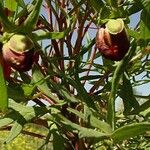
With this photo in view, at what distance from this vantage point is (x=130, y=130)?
0.84 m

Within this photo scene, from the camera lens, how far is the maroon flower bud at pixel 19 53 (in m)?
0.79

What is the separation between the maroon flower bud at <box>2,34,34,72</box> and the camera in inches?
30.9

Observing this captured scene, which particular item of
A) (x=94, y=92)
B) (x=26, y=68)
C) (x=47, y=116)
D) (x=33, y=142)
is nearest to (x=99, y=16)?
(x=26, y=68)

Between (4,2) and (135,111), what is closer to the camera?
(4,2)

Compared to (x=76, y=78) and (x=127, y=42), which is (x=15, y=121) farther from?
(x=127, y=42)

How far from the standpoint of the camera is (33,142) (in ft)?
18.4

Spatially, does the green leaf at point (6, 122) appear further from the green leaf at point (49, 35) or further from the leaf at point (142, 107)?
the leaf at point (142, 107)

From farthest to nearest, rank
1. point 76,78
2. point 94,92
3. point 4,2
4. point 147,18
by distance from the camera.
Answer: point 94,92 → point 76,78 → point 4,2 → point 147,18

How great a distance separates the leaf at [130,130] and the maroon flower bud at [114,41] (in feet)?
0.43

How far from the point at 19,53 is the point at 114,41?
0.18 meters

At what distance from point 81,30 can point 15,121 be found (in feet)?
1.09

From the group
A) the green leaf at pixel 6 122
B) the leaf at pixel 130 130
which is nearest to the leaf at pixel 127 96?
the leaf at pixel 130 130

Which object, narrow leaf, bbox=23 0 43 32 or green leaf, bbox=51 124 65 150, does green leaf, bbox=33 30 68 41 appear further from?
green leaf, bbox=51 124 65 150

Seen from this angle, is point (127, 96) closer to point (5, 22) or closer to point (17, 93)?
point (17, 93)
